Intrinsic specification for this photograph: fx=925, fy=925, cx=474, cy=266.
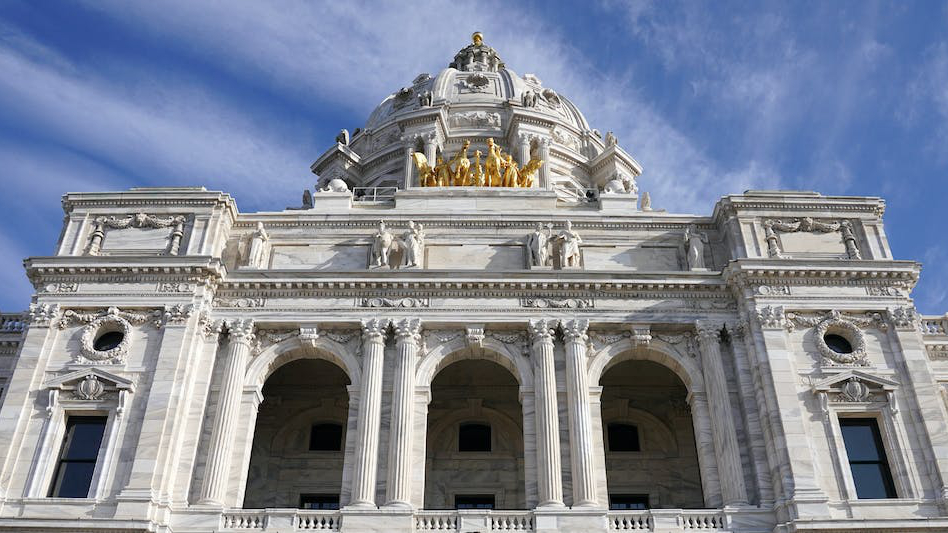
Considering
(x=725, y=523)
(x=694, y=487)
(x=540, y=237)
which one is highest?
(x=540, y=237)

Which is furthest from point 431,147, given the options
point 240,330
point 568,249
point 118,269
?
point 118,269

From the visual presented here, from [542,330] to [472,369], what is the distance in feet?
15.3

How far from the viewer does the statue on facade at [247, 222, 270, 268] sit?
31.5 m

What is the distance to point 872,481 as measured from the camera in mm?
26500

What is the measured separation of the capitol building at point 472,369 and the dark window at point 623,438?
5.9 inches

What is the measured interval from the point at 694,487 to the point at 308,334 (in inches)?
555

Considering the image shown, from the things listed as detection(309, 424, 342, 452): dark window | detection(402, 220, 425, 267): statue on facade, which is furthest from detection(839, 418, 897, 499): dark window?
detection(309, 424, 342, 452): dark window

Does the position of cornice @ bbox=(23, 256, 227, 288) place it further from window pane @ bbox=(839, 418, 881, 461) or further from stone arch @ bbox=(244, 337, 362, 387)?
window pane @ bbox=(839, 418, 881, 461)

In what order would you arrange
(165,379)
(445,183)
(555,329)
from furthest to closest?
(445,183) < (555,329) < (165,379)

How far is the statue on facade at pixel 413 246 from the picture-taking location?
3114 centimetres

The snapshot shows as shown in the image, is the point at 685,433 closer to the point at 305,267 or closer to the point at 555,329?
the point at 555,329

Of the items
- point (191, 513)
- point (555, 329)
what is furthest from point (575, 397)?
point (191, 513)

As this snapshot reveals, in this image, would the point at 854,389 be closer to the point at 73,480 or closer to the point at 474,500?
the point at 474,500

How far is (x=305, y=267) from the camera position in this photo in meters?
31.8
